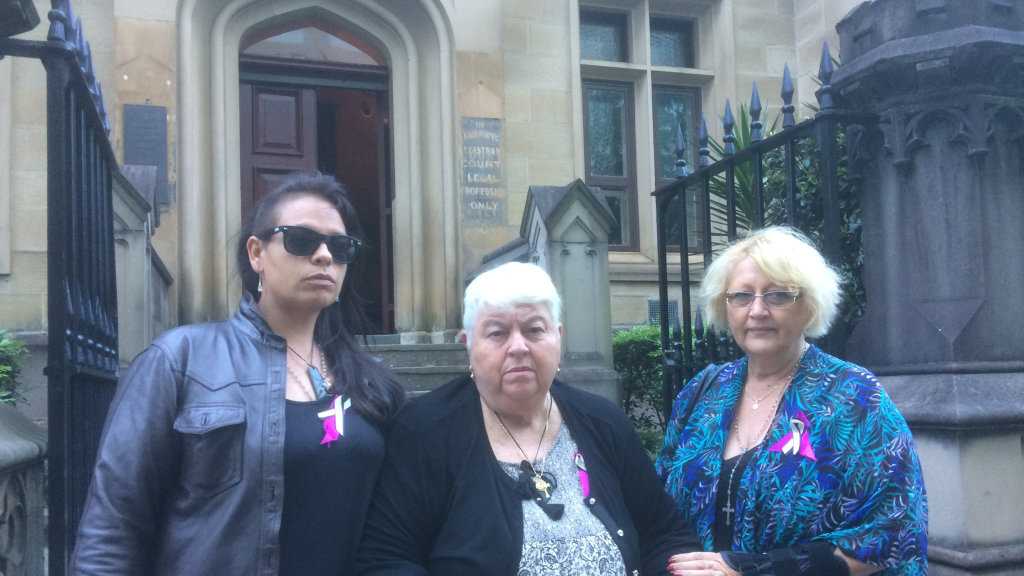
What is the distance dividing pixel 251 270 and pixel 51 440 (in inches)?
25.4

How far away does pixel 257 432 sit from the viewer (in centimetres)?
210

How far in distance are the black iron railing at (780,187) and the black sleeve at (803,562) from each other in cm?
135

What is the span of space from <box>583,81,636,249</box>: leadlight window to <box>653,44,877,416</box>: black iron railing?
16.2 feet

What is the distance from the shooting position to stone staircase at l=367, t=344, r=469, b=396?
6.49 metres

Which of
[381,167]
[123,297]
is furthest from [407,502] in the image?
[381,167]

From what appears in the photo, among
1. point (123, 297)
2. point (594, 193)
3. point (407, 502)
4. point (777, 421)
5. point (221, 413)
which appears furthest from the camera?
point (594, 193)

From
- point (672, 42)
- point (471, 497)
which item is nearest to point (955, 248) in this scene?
point (471, 497)

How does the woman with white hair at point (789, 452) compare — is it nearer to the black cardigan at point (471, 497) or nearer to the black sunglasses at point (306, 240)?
the black cardigan at point (471, 497)

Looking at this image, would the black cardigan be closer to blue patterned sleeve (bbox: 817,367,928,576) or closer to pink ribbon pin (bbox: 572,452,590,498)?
pink ribbon pin (bbox: 572,452,590,498)

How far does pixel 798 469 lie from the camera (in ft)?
7.63

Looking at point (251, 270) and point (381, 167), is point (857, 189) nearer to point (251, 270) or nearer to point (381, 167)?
point (251, 270)

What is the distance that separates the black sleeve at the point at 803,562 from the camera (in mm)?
2256

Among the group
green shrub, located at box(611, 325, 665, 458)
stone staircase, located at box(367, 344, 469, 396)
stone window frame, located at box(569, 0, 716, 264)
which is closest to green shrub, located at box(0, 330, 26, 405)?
stone staircase, located at box(367, 344, 469, 396)

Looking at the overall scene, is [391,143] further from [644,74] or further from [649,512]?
[649,512]
